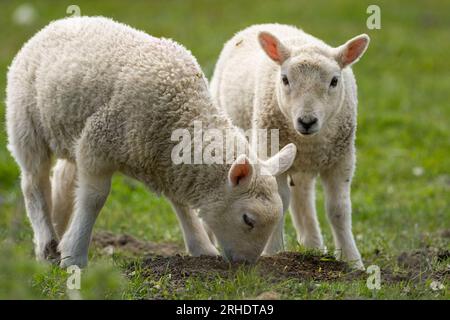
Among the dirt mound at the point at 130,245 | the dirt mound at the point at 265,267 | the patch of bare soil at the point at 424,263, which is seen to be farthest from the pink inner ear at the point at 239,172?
the dirt mound at the point at 130,245

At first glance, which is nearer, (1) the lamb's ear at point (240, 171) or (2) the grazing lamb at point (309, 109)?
(1) the lamb's ear at point (240, 171)

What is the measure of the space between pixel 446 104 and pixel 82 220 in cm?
962

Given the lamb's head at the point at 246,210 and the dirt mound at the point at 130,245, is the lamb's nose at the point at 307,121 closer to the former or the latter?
the lamb's head at the point at 246,210

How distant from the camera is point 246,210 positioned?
20.7 ft

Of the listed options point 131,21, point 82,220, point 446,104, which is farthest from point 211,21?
point 82,220

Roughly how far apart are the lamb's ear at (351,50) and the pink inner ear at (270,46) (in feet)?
1.70

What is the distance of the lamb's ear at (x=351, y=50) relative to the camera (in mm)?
7469

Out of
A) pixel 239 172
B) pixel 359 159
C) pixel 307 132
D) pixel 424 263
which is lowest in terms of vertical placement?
pixel 424 263

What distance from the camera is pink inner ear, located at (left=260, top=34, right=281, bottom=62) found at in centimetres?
754

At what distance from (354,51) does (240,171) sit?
1.94 m

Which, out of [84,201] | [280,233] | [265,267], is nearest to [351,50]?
[280,233]

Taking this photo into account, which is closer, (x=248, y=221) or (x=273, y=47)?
(x=248, y=221)

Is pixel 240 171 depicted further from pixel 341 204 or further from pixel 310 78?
pixel 341 204
